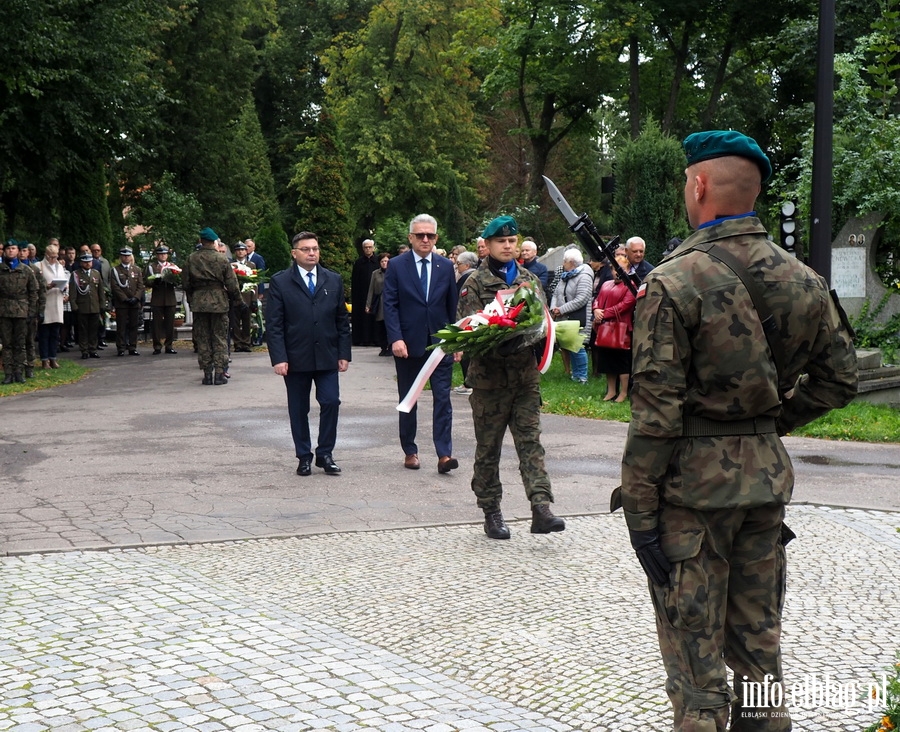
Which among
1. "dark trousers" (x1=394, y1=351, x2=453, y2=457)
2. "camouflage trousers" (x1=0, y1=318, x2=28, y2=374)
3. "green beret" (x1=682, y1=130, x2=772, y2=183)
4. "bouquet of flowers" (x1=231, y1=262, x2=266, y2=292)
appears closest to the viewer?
"green beret" (x1=682, y1=130, x2=772, y2=183)

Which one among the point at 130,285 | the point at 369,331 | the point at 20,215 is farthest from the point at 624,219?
the point at 20,215

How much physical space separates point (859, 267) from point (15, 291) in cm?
1299

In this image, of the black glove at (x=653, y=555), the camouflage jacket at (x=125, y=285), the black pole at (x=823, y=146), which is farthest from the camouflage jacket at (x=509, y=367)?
the camouflage jacket at (x=125, y=285)

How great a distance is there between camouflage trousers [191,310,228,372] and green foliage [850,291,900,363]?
949 cm

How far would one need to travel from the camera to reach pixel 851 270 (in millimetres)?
17312

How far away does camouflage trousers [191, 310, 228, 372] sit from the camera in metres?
17.5

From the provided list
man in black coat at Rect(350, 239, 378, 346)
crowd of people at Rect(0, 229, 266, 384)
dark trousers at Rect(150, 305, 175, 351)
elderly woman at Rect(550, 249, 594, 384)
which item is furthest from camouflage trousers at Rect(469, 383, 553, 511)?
dark trousers at Rect(150, 305, 175, 351)

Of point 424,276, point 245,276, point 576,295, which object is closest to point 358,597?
point 424,276

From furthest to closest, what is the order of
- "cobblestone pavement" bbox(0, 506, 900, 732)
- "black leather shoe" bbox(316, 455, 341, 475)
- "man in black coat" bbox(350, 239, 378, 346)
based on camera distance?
"man in black coat" bbox(350, 239, 378, 346), "black leather shoe" bbox(316, 455, 341, 475), "cobblestone pavement" bbox(0, 506, 900, 732)

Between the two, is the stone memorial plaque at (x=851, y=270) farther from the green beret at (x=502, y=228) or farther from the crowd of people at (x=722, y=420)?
the crowd of people at (x=722, y=420)

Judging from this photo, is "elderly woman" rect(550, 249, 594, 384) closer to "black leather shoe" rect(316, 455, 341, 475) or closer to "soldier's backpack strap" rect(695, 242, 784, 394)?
"black leather shoe" rect(316, 455, 341, 475)

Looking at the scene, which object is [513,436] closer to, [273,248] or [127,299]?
[127,299]

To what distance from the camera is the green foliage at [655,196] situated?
19.7 metres

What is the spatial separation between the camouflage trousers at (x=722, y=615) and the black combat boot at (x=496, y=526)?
4075mm
